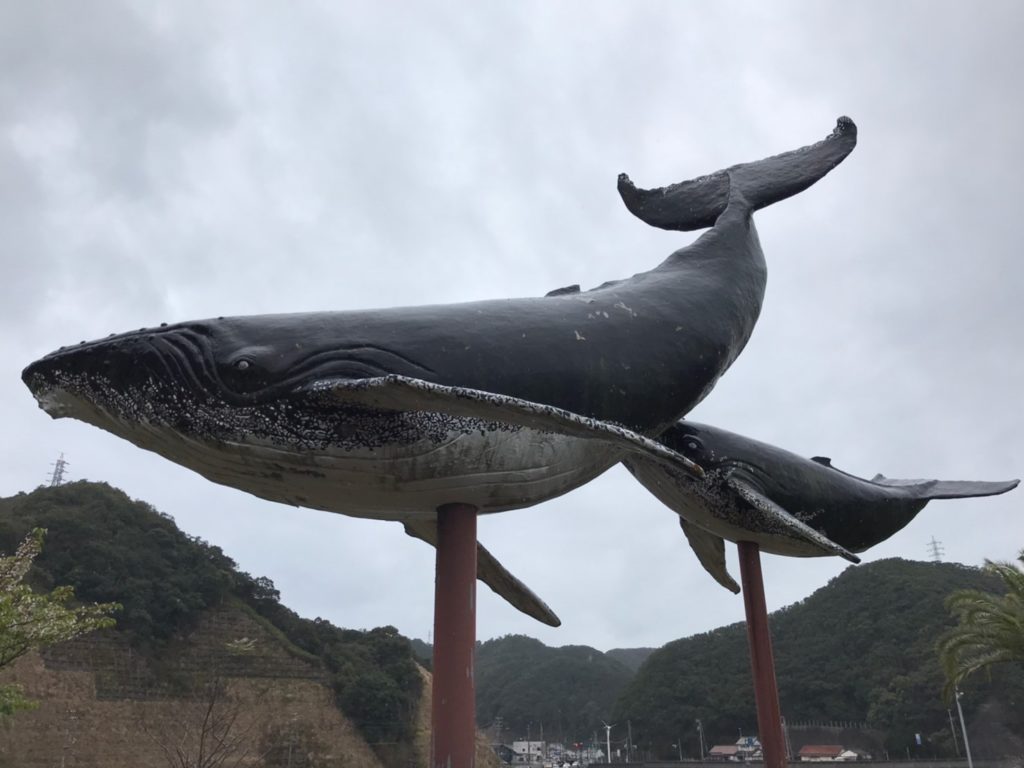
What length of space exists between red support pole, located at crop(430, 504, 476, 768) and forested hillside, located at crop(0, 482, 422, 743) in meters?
45.1

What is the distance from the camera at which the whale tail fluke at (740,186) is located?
7.84m

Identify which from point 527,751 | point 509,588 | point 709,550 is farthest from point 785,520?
point 527,751

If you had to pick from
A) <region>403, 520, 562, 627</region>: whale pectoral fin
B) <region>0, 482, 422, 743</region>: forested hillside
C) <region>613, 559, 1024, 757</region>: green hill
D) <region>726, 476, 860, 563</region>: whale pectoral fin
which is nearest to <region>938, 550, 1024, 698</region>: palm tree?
<region>726, 476, 860, 563</region>: whale pectoral fin

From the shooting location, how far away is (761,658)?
8.12m

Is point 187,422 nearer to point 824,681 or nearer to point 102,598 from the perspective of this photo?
point 102,598

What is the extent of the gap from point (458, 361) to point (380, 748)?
158 feet

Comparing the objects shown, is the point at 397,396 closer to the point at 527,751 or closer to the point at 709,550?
the point at 709,550

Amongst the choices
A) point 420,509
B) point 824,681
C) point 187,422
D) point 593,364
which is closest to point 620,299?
point 593,364

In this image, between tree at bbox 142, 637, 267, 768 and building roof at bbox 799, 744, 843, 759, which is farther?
building roof at bbox 799, 744, 843, 759

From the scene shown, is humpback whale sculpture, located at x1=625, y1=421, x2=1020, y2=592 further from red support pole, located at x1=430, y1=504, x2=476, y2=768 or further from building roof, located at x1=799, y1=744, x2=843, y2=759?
building roof, located at x1=799, y1=744, x2=843, y2=759

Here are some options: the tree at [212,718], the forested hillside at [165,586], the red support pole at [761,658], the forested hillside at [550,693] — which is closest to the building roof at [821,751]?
the forested hillside at [550,693]

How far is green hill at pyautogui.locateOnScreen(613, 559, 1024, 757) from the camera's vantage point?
51281 millimetres

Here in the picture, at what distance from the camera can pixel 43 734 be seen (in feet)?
122

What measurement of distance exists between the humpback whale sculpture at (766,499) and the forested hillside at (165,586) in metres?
44.1
